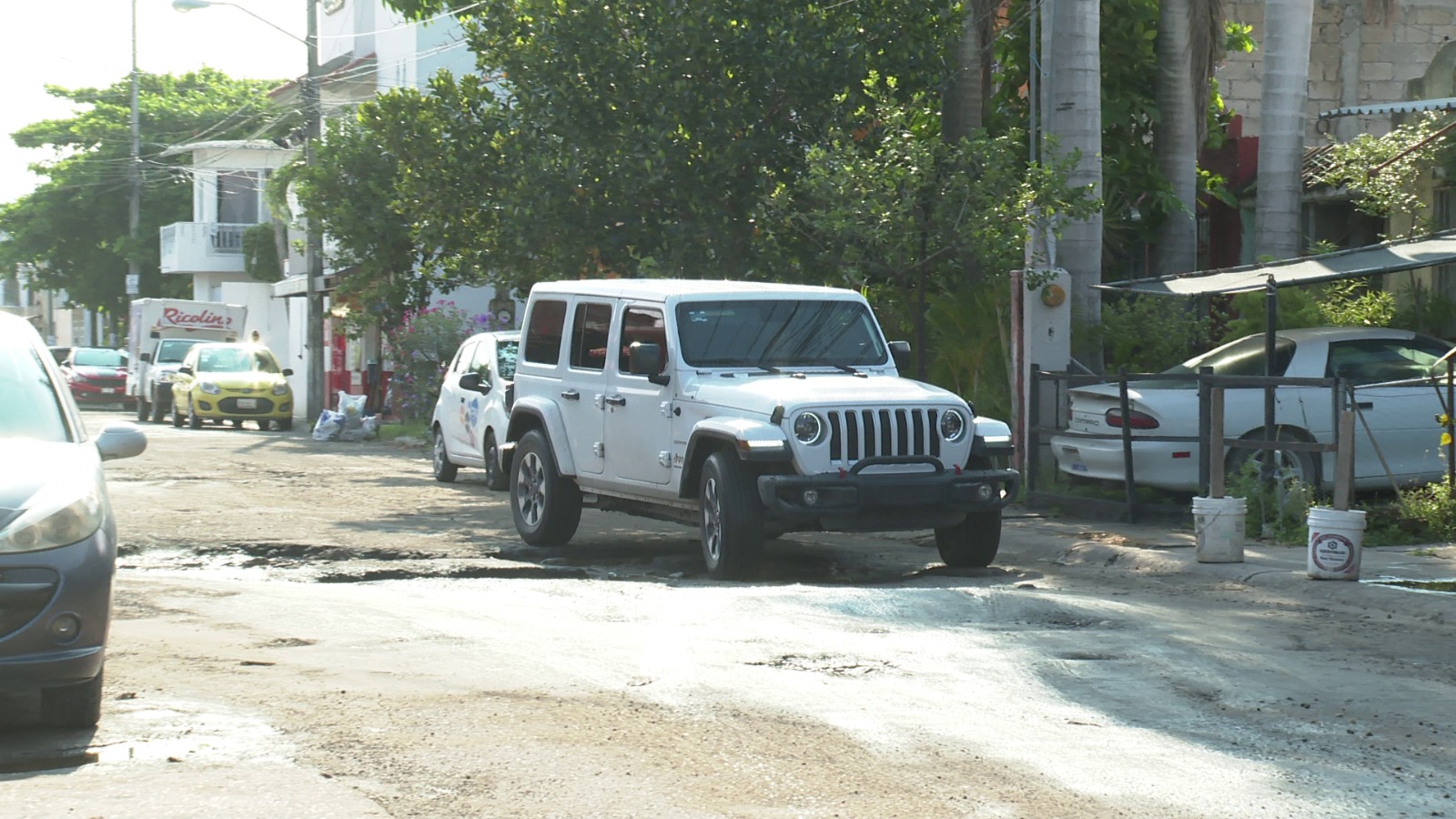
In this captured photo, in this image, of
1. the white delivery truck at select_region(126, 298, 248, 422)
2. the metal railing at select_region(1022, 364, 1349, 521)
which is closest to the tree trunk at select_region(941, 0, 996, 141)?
the metal railing at select_region(1022, 364, 1349, 521)

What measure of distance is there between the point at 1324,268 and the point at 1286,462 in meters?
1.60

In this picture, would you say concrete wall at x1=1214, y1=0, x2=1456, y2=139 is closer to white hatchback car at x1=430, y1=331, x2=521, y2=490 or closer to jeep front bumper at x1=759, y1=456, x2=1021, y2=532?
white hatchback car at x1=430, y1=331, x2=521, y2=490

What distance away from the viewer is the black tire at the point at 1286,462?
43.5 ft

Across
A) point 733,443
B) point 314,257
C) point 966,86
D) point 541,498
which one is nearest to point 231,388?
point 314,257

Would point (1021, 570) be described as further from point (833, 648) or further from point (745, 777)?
point (745, 777)

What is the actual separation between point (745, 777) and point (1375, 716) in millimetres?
2669

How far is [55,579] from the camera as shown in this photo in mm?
6059

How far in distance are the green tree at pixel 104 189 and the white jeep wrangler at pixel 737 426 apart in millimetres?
53197

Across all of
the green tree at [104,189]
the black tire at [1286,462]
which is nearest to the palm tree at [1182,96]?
the black tire at [1286,462]

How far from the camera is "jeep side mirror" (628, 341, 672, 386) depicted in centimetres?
1191

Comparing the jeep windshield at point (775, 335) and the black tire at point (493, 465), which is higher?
the jeep windshield at point (775, 335)

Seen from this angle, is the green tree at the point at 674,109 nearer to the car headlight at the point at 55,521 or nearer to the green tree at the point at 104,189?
the car headlight at the point at 55,521

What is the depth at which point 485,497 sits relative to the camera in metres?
17.8

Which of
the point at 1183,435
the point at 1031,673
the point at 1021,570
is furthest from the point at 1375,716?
the point at 1183,435
